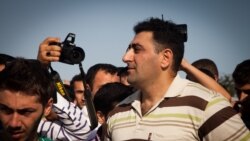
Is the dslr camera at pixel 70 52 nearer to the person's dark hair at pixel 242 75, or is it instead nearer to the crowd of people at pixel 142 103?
the crowd of people at pixel 142 103

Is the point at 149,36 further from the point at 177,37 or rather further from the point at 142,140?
the point at 142,140

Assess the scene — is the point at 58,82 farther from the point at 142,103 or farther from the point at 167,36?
the point at 167,36

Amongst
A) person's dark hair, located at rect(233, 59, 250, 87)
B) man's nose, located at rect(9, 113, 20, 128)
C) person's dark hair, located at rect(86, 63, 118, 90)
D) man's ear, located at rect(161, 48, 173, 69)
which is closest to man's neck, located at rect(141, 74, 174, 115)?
man's ear, located at rect(161, 48, 173, 69)

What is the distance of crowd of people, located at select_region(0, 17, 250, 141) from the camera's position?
2.80 metres

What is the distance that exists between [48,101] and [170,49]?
40.6 inches

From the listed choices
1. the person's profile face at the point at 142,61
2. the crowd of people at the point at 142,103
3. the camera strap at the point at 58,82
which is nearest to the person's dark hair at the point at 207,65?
the crowd of people at the point at 142,103

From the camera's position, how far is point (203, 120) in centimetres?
300

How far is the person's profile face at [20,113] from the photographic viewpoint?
2682 mm

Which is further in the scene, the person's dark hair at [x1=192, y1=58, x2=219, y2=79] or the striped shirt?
the person's dark hair at [x1=192, y1=58, x2=219, y2=79]

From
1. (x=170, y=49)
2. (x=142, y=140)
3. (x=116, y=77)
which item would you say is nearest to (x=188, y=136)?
(x=142, y=140)

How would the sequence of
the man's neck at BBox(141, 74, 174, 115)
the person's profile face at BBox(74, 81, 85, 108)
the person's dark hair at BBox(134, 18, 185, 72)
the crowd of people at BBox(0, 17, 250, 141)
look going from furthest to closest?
the person's profile face at BBox(74, 81, 85, 108), the person's dark hair at BBox(134, 18, 185, 72), the man's neck at BBox(141, 74, 174, 115), the crowd of people at BBox(0, 17, 250, 141)

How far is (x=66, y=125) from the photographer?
3633 mm

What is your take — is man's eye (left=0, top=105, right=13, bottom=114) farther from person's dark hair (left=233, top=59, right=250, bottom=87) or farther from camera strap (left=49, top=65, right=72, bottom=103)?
person's dark hair (left=233, top=59, right=250, bottom=87)

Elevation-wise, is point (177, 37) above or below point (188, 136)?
above
